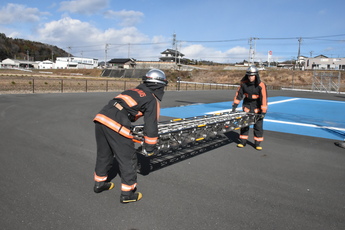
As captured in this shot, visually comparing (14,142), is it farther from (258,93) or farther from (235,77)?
(235,77)

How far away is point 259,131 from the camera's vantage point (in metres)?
6.28

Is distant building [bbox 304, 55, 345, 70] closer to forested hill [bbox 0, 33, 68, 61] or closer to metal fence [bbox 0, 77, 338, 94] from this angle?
metal fence [bbox 0, 77, 338, 94]

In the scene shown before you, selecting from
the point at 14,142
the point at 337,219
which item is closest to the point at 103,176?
the point at 337,219

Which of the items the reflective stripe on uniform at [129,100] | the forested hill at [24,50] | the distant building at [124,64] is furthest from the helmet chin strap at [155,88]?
the forested hill at [24,50]

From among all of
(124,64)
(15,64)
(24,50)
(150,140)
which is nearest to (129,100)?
(150,140)

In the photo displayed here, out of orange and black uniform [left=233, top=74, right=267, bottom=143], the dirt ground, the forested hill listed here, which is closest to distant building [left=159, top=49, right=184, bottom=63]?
the dirt ground

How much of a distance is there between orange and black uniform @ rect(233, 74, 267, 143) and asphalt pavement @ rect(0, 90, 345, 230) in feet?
1.50

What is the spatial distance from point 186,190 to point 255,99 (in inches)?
142

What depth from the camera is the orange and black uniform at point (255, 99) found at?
6.19 m

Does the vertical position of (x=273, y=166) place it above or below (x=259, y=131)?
below

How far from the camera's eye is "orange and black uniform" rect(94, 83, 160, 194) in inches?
127

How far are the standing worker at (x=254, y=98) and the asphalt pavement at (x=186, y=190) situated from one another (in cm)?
37

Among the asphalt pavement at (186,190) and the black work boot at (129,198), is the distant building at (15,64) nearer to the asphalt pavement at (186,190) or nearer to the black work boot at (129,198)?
the asphalt pavement at (186,190)

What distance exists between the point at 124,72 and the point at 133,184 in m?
76.2
